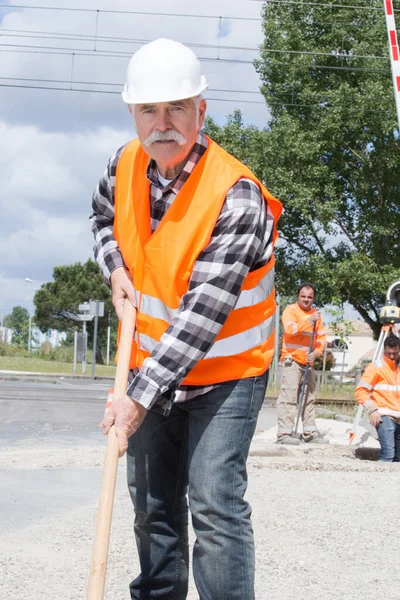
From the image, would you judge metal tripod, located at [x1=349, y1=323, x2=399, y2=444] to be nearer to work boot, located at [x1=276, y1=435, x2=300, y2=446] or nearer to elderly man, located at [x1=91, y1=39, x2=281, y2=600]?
work boot, located at [x1=276, y1=435, x2=300, y2=446]

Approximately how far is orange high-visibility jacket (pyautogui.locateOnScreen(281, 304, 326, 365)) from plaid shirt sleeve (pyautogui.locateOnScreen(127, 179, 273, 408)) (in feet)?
24.6

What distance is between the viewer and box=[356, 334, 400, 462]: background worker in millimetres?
8758

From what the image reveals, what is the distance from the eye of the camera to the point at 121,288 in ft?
10.3

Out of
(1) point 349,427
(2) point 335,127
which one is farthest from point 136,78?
(2) point 335,127

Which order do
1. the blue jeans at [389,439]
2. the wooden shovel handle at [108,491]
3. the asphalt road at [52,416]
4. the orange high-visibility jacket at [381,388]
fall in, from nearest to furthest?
the wooden shovel handle at [108,491] < the blue jeans at [389,439] < the orange high-visibility jacket at [381,388] < the asphalt road at [52,416]

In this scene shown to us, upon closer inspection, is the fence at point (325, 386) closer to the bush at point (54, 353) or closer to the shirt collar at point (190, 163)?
the shirt collar at point (190, 163)

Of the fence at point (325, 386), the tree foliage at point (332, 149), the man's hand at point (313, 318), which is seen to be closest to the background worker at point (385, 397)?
the man's hand at point (313, 318)

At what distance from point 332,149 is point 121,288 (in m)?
24.2

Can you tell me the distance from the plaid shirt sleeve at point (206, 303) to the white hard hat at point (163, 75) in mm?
357

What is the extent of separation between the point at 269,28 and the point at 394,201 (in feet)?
20.5

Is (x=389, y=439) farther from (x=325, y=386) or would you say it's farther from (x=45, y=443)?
(x=325, y=386)

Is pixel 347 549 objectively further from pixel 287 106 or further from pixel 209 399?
pixel 287 106

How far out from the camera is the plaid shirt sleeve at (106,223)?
10.7 ft

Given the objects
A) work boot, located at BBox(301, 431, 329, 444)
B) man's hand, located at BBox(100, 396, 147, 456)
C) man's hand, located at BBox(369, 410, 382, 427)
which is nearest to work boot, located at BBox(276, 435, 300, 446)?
work boot, located at BBox(301, 431, 329, 444)
